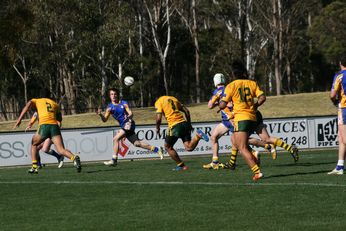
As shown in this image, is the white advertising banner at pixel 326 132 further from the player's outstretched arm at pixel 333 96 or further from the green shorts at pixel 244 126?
the green shorts at pixel 244 126

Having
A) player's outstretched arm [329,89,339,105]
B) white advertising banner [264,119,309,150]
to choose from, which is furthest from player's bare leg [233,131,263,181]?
white advertising banner [264,119,309,150]

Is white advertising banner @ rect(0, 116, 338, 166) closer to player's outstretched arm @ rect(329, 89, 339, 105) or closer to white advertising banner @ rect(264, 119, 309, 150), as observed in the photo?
white advertising banner @ rect(264, 119, 309, 150)

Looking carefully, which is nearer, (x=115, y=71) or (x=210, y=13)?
(x=115, y=71)

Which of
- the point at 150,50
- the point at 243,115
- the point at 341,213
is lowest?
the point at 341,213

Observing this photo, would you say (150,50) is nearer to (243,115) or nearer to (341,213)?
(243,115)

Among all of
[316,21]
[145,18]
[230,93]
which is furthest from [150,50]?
[230,93]

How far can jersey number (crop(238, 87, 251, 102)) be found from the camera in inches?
540

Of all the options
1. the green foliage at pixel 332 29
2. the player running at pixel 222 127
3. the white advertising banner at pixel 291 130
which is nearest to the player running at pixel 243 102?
the player running at pixel 222 127

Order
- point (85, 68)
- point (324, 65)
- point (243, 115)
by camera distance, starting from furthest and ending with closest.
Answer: point (324, 65)
point (85, 68)
point (243, 115)

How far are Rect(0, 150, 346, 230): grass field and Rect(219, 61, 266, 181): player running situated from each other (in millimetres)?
692

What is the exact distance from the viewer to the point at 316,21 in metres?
67.6

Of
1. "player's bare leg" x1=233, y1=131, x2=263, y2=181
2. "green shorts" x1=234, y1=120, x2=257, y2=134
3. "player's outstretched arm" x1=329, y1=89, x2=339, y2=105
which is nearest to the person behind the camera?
"player's bare leg" x1=233, y1=131, x2=263, y2=181

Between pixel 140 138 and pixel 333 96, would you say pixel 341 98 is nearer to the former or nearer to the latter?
pixel 333 96

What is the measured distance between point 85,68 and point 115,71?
2425mm
